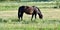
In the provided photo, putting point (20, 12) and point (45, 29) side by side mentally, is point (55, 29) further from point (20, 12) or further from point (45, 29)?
point (20, 12)

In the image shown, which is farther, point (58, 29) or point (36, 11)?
point (36, 11)

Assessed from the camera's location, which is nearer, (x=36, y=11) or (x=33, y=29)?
(x=33, y=29)

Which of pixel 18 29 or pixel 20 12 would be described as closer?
pixel 18 29

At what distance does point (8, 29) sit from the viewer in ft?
31.6

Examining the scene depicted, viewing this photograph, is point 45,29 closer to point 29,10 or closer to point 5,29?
point 5,29

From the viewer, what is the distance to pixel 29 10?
14008mm

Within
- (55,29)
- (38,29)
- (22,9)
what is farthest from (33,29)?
(22,9)

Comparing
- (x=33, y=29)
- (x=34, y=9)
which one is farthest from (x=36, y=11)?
(x=33, y=29)

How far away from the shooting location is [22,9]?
1393cm

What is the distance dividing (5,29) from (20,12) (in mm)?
4617

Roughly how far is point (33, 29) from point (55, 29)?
938 mm

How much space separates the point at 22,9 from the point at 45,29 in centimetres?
459

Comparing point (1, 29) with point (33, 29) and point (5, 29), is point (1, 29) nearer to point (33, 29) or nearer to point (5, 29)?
point (5, 29)

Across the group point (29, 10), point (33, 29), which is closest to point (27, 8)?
point (29, 10)
